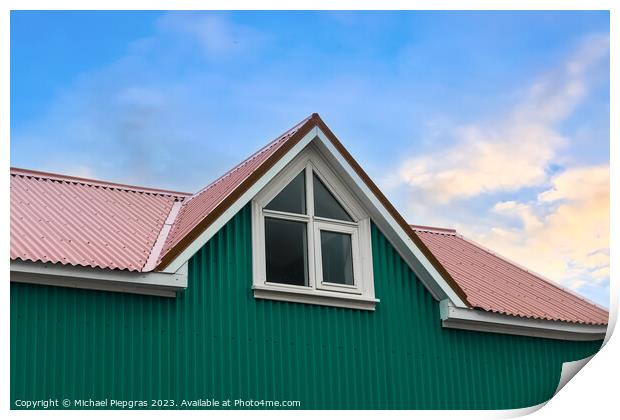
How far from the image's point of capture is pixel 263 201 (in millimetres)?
10703

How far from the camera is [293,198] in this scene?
35.9ft

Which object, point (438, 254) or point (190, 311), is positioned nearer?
point (190, 311)

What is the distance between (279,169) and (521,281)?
419cm

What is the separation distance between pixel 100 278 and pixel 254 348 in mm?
1661

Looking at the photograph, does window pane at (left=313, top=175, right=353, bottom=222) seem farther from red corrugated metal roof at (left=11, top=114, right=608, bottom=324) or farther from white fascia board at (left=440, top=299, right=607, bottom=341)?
white fascia board at (left=440, top=299, right=607, bottom=341)

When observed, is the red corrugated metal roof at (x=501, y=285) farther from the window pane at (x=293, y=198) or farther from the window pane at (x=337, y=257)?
the window pane at (x=293, y=198)

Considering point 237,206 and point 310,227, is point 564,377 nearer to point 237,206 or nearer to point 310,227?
point 310,227

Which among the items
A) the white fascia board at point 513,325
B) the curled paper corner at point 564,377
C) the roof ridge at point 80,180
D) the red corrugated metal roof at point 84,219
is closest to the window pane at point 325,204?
the white fascia board at point 513,325

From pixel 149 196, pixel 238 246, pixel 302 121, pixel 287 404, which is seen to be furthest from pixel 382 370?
pixel 149 196

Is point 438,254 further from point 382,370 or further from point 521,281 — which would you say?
point 382,370

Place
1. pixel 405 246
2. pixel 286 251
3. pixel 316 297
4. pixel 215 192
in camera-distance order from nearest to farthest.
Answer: pixel 316 297 < pixel 286 251 < pixel 405 246 < pixel 215 192

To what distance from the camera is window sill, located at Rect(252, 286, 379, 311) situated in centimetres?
1033

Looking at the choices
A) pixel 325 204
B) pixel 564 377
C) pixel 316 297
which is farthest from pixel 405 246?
pixel 564 377

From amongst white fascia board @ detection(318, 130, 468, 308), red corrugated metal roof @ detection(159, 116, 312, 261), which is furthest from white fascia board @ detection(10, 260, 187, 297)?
white fascia board @ detection(318, 130, 468, 308)
